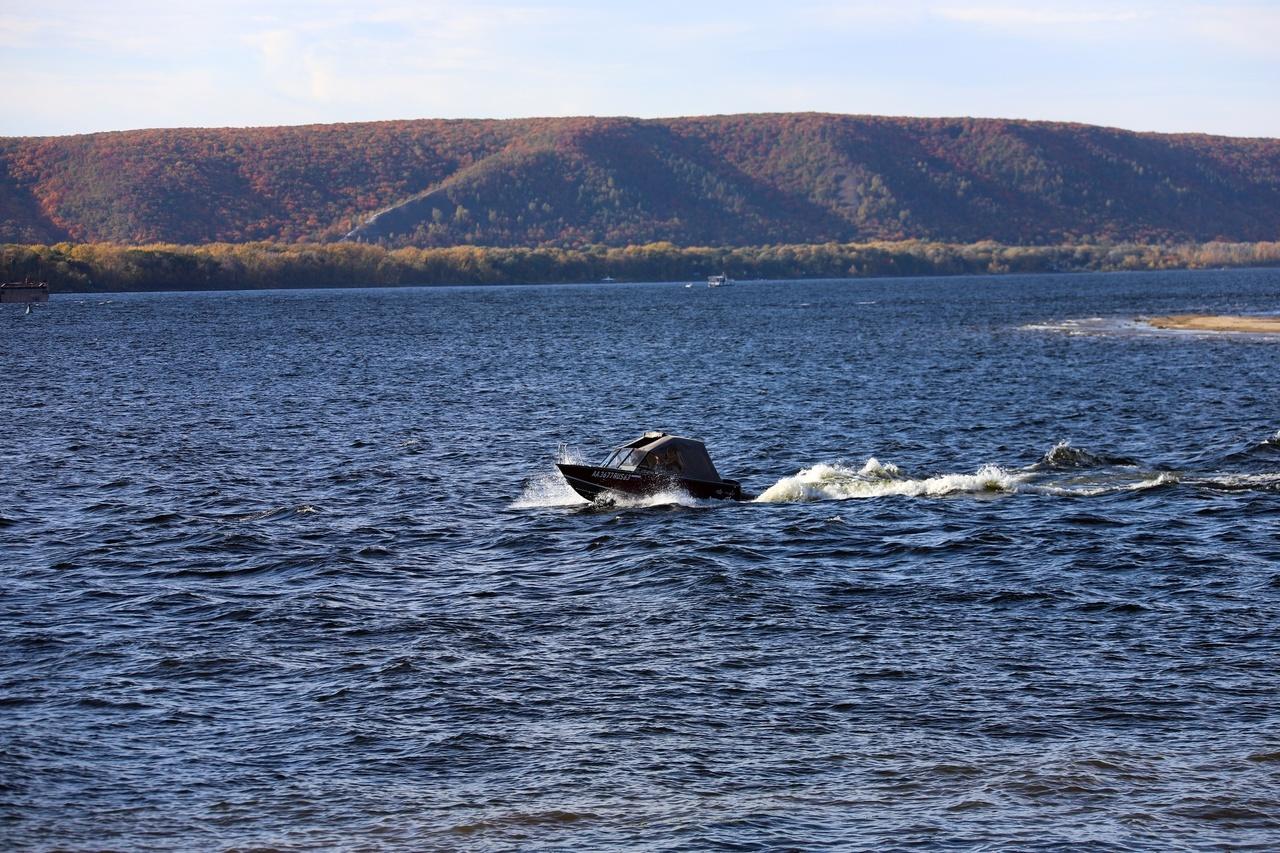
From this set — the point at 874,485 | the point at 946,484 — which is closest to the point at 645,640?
the point at 874,485

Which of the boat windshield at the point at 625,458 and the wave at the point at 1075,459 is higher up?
the boat windshield at the point at 625,458

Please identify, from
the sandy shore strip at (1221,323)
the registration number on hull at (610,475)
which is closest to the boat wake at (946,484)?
the registration number on hull at (610,475)

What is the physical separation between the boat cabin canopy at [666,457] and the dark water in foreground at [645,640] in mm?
1127

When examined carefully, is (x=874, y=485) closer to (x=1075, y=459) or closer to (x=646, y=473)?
(x=646, y=473)

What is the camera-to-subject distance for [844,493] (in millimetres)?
40500

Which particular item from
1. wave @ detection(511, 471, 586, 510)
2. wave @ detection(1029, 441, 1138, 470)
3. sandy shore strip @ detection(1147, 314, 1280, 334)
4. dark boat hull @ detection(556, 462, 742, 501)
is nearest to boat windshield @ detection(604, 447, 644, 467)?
dark boat hull @ detection(556, 462, 742, 501)

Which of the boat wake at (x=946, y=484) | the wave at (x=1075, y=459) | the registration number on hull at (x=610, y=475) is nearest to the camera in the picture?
the registration number on hull at (x=610, y=475)

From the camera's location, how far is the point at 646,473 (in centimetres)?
3875

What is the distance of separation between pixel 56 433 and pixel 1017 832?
49311 millimetres

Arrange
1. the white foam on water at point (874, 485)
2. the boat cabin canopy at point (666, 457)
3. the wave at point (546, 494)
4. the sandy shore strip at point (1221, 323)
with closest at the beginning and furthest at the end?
1. the boat cabin canopy at point (666, 457)
2. the wave at point (546, 494)
3. the white foam on water at point (874, 485)
4. the sandy shore strip at point (1221, 323)

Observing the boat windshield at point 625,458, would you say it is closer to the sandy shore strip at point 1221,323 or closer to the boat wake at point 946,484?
the boat wake at point 946,484

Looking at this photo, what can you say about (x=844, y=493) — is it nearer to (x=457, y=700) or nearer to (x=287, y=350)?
(x=457, y=700)

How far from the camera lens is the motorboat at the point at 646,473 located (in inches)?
1526

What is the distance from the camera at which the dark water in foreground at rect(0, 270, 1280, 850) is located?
18.5m
